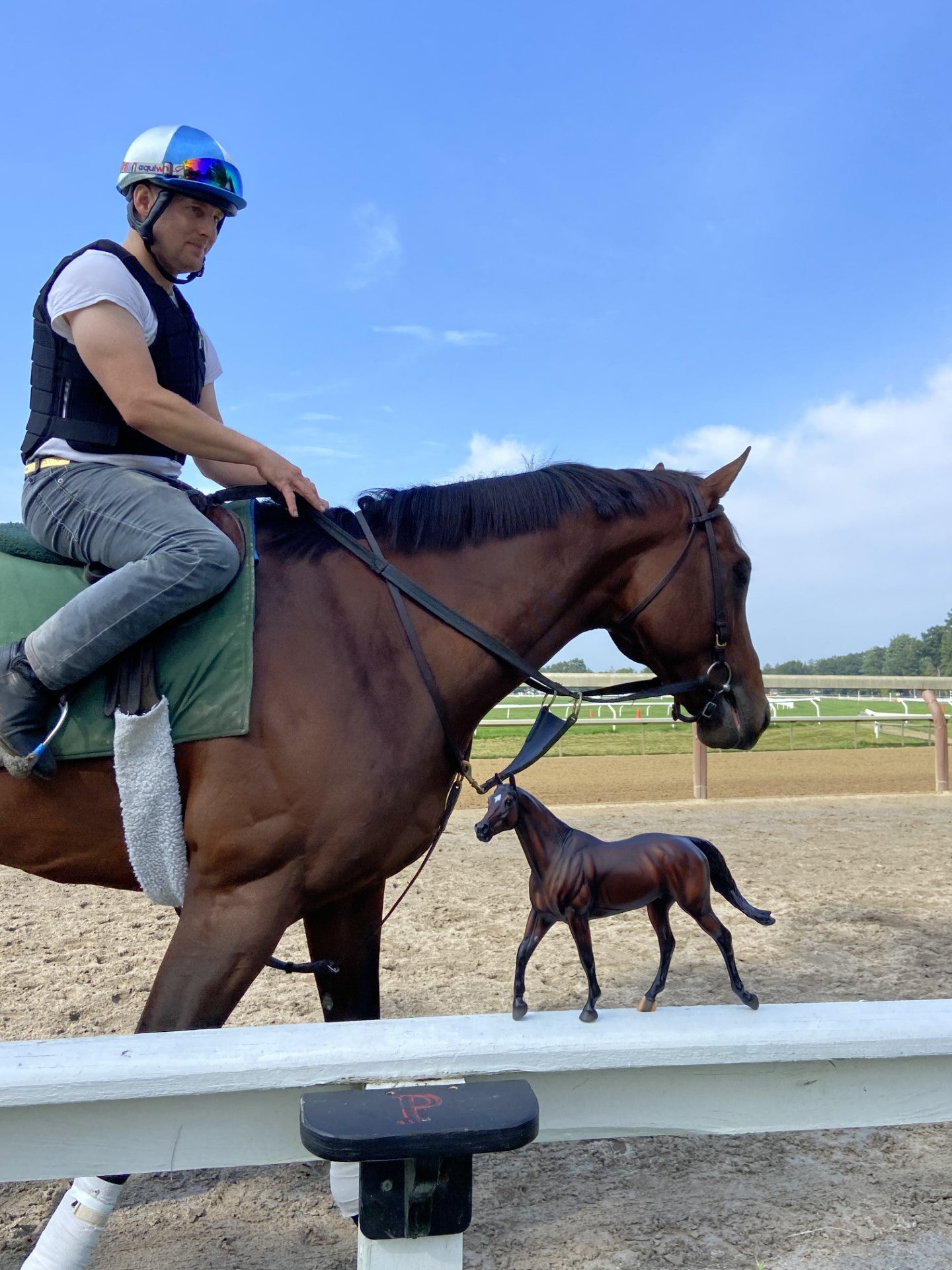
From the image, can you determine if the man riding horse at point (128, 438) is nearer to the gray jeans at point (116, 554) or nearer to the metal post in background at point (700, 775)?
the gray jeans at point (116, 554)

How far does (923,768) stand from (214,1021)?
1518 cm

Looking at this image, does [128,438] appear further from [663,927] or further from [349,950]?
[663,927]

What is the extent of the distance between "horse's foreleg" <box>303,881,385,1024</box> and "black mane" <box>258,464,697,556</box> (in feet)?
3.26

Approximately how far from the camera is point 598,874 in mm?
1952

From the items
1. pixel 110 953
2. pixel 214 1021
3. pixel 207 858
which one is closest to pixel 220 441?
pixel 207 858

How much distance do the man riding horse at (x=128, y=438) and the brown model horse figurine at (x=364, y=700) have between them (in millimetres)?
226

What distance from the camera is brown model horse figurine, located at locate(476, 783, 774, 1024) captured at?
1.94m

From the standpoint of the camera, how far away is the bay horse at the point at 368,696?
2.03 m

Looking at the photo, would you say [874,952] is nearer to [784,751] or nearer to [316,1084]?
[316,1084]

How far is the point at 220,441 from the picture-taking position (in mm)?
2197

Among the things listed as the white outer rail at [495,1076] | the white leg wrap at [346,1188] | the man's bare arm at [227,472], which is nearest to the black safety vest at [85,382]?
the man's bare arm at [227,472]

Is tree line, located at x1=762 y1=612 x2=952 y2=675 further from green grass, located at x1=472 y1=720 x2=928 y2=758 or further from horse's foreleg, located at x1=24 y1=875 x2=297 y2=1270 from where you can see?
horse's foreleg, located at x1=24 y1=875 x2=297 y2=1270

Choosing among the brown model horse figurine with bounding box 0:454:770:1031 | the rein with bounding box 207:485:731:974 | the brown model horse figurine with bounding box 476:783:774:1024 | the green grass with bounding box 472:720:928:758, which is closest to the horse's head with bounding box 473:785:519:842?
the brown model horse figurine with bounding box 476:783:774:1024

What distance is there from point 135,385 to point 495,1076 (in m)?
1.67
